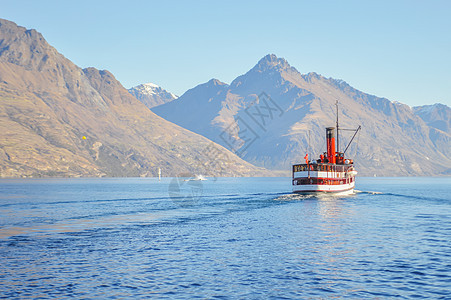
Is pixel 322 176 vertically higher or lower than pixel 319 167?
lower

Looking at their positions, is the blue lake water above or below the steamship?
below

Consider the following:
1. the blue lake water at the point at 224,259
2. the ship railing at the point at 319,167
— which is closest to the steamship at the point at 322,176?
the ship railing at the point at 319,167

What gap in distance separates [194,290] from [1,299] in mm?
12648


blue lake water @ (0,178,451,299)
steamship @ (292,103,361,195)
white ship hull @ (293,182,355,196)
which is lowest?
blue lake water @ (0,178,451,299)

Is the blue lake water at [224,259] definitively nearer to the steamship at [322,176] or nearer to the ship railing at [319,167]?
the ship railing at [319,167]

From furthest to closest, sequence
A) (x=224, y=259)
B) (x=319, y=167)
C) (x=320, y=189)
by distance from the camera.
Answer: (x=320, y=189), (x=319, y=167), (x=224, y=259)

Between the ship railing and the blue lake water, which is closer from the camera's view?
the blue lake water

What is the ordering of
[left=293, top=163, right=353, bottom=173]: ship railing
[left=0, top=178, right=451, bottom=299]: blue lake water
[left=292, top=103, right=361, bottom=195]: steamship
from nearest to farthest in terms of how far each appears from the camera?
1. [left=0, top=178, right=451, bottom=299]: blue lake water
2. [left=293, top=163, right=353, bottom=173]: ship railing
3. [left=292, top=103, right=361, bottom=195]: steamship

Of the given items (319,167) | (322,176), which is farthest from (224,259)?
(322,176)

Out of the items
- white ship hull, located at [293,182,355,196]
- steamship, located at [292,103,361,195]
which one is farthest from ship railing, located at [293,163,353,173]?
white ship hull, located at [293,182,355,196]

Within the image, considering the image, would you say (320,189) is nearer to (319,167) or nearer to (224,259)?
(319,167)

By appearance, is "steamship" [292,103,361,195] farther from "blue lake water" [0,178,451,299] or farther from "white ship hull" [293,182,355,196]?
"blue lake water" [0,178,451,299]

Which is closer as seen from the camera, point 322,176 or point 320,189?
point 320,189

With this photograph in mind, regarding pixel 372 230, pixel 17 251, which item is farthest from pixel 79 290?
pixel 372 230
